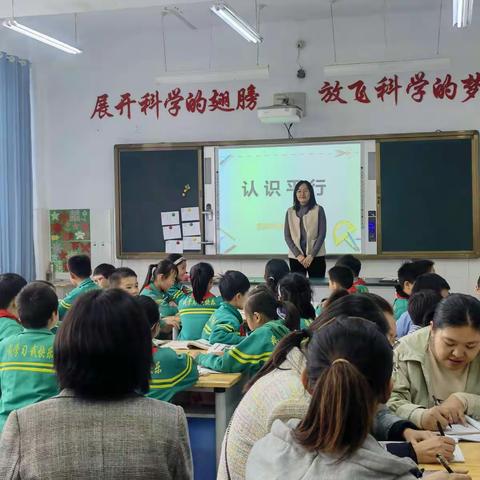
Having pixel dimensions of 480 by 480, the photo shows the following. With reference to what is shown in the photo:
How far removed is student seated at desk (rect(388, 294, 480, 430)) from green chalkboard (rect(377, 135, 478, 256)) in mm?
4295

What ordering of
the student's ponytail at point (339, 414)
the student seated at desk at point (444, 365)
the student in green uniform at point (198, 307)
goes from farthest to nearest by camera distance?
the student in green uniform at point (198, 307) → the student seated at desk at point (444, 365) → the student's ponytail at point (339, 414)

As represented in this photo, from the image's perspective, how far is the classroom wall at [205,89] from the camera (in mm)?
6418

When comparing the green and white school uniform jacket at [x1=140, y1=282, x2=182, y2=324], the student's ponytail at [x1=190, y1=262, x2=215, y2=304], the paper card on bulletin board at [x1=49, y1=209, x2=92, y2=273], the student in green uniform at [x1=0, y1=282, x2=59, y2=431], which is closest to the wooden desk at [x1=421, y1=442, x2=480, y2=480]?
the student in green uniform at [x1=0, y1=282, x2=59, y2=431]

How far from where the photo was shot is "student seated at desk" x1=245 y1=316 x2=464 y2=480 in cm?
113

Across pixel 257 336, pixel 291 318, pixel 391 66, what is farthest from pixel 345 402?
pixel 391 66

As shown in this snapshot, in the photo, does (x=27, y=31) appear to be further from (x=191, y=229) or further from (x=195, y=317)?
(x=195, y=317)

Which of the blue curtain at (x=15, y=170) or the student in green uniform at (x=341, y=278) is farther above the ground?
the blue curtain at (x=15, y=170)

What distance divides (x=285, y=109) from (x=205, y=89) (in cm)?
119

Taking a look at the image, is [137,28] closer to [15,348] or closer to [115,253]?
[115,253]

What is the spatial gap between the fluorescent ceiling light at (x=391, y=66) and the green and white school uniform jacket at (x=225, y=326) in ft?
9.89

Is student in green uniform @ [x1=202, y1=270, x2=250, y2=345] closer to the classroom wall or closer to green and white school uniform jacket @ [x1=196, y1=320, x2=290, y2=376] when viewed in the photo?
green and white school uniform jacket @ [x1=196, y1=320, x2=290, y2=376]

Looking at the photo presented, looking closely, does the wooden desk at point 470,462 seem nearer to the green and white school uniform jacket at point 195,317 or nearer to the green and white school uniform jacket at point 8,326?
the green and white school uniform jacket at point 8,326

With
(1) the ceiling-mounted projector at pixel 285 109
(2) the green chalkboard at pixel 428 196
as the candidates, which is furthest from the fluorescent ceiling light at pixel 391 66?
(2) the green chalkboard at pixel 428 196

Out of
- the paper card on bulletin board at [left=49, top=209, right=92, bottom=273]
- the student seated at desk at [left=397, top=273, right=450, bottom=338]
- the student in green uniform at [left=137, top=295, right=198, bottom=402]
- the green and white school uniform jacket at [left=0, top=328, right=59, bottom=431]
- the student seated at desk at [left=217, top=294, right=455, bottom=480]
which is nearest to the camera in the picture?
the student seated at desk at [left=217, top=294, right=455, bottom=480]
